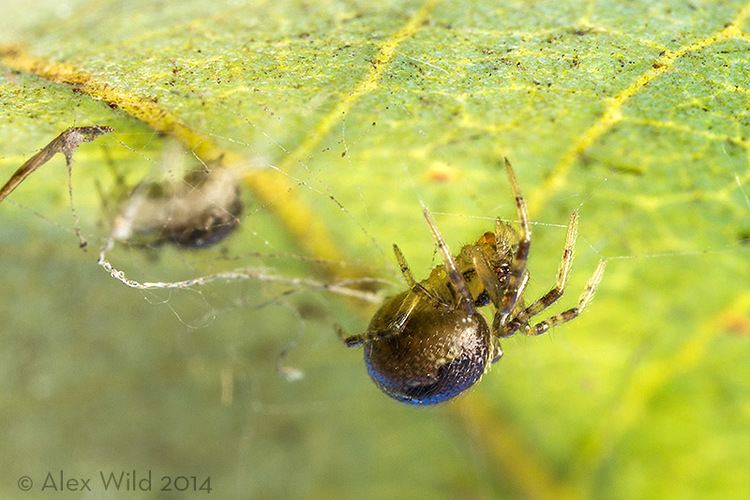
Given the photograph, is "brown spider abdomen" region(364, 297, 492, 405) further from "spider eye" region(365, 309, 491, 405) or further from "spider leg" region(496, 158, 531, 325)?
"spider leg" region(496, 158, 531, 325)

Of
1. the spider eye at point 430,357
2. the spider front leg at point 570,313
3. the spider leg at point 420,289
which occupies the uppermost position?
the spider leg at point 420,289

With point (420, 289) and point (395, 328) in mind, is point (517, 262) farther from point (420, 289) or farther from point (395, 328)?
point (395, 328)

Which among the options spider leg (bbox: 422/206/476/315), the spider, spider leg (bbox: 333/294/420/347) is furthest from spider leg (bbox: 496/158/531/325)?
spider leg (bbox: 333/294/420/347)

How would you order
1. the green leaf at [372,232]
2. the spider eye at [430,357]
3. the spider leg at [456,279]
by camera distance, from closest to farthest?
the green leaf at [372,232] < the spider eye at [430,357] < the spider leg at [456,279]

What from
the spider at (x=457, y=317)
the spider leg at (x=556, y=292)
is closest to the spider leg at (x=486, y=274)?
the spider at (x=457, y=317)

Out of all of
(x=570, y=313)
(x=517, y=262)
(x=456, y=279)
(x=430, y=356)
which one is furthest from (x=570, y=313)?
(x=430, y=356)

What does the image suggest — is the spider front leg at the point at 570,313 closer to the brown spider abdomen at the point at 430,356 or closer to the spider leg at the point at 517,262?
the spider leg at the point at 517,262

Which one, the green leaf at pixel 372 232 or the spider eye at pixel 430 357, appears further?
the spider eye at pixel 430 357
